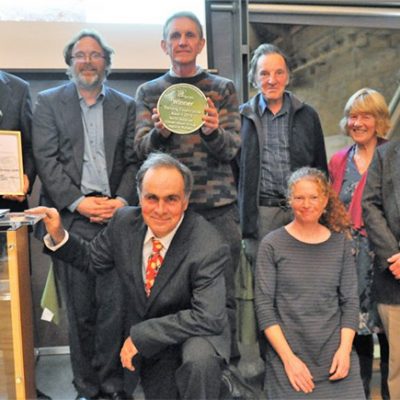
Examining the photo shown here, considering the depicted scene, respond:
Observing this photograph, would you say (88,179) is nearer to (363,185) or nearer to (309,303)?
(309,303)

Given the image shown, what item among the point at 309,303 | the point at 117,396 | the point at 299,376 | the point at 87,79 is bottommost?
the point at 117,396

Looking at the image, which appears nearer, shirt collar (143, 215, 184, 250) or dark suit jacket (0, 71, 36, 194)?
shirt collar (143, 215, 184, 250)

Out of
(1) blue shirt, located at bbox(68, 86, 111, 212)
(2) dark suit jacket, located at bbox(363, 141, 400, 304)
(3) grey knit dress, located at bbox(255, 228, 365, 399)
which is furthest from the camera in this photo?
(1) blue shirt, located at bbox(68, 86, 111, 212)

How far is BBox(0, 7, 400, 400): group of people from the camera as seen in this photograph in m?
1.65

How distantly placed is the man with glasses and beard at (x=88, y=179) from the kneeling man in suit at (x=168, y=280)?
0.27 m

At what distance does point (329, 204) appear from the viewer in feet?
6.59

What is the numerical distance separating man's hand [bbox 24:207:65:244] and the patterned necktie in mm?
320

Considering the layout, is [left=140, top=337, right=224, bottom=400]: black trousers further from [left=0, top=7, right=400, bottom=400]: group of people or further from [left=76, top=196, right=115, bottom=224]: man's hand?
[left=76, top=196, right=115, bottom=224]: man's hand

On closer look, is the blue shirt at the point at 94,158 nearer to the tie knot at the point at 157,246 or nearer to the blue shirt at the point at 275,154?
the tie knot at the point at 157,246

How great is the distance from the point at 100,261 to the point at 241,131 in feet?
2.98

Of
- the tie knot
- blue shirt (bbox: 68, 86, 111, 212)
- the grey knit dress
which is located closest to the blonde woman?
the grey knit dress

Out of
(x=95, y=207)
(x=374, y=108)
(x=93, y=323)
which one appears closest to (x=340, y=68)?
(x=374, y=108)

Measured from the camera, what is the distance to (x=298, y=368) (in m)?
1.76

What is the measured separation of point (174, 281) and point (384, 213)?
919 millimetres
